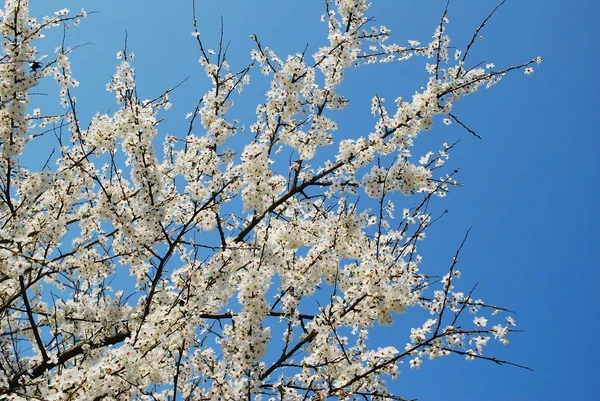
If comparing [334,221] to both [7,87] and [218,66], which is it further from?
[7,87]

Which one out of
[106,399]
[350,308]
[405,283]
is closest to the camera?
[106,399]

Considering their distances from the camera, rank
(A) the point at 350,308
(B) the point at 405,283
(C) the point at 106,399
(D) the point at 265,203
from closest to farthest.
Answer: (C) the point at 106,399 < (A) the point at 350,308 < (B) the point at 405,283 < (D) the point at 265,203

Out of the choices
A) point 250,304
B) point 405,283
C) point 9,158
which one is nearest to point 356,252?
point 405,283

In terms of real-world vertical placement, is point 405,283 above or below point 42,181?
below

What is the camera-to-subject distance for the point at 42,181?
638cm

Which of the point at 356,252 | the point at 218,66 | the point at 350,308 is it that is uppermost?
the point at 218,66

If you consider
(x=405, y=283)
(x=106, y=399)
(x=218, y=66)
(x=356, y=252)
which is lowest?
(x=106, y=399)

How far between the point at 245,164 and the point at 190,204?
1.20 metres

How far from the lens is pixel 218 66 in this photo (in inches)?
288

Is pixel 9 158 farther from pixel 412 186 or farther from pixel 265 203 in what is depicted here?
pixel 412 186

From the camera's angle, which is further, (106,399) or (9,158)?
(9,158)

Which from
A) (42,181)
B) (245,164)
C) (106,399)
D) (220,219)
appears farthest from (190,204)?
(106,399)

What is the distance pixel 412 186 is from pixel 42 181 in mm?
4613

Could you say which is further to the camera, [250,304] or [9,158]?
[9,158]
